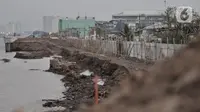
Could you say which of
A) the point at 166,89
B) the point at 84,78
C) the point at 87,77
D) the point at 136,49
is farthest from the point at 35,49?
the point at 166,89

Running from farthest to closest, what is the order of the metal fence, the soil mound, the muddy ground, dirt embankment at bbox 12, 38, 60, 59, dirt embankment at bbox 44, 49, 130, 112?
1. dirt embankment at bbox 12, 38, 60, 59
2. the metal fence
3. the muddy ground
4. dirt embankment at bbox 44, 49, 130, 112
5. the soil mound

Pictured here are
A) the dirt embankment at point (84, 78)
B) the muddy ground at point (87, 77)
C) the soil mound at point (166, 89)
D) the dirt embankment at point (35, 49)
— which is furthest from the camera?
the dirt embankment at point (35, 49)

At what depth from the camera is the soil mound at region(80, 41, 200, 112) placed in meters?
1.46

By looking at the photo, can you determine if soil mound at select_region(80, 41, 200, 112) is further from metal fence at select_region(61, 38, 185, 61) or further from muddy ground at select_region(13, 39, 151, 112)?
metal fence at select_region(61, 38, 185, 61)

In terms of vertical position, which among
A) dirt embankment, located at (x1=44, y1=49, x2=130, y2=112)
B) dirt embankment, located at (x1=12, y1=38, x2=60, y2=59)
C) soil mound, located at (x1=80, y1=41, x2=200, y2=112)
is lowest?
dirt embankment, located at (x1=12, y1=38, x2=60, y2=59)

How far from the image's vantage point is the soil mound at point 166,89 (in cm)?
146

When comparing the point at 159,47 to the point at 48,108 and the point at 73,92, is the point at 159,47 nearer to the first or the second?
the point at 73,92

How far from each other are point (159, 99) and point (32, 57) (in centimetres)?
8825

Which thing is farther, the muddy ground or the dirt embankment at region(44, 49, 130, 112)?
the muddy ground

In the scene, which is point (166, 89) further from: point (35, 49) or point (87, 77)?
point (35, 49)

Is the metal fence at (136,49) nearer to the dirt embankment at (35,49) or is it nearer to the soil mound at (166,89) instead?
the soil mound at (166,89)

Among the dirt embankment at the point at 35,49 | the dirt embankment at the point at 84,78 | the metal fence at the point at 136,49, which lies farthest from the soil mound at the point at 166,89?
the dirt embankment at the point at 35,49

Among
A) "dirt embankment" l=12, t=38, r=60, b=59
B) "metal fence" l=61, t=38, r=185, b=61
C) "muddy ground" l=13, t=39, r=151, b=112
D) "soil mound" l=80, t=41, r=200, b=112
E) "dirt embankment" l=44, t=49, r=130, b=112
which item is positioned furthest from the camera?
"dirt embankment" l=12, t=38, r=60, b=59

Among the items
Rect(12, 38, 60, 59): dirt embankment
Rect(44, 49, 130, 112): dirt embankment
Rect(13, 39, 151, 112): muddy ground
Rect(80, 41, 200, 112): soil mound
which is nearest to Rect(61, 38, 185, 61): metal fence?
Rect(13, 39, 151, 112): muddy ground
